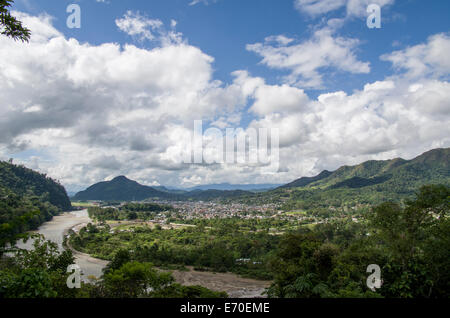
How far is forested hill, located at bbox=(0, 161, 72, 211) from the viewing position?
11462 cm

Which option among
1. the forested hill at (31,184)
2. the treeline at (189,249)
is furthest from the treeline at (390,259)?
the forested hill at (31,184)

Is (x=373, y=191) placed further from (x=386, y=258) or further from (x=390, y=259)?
(x=390, y=259)

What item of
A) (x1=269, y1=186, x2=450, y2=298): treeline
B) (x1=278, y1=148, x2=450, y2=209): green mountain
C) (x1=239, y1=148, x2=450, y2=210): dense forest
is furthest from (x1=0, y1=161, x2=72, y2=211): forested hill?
(x1=269, y1=186, x2=450, y2=298): treeline

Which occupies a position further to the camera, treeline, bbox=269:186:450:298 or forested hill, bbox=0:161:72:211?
forested hill, bbox=0:161:72:211

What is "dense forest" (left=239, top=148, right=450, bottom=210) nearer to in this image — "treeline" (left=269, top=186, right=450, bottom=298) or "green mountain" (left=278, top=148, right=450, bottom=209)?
"green mountain" (left=278, top=148, right=450, bottom=209)

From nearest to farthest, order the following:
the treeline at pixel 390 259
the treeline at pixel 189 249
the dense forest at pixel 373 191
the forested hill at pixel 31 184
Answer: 1. the treeline at pixel 390 259
2. the treeline at pixel 189 249
3. the forested hill at pixel 31 184
4. the dense forest at pixel 373 191

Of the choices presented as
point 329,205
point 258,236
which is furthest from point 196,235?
point 329,205

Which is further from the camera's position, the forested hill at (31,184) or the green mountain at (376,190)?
the green mountain at (376,190)

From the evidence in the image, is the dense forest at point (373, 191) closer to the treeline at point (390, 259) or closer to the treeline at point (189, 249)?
the treeline at point (189, 249)

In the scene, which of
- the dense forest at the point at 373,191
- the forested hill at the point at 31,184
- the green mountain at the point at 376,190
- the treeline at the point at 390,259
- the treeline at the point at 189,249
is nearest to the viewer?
the treeline at the point at 390,259

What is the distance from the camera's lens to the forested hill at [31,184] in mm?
114625

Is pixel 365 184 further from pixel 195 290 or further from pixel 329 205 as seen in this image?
pixel 195 290

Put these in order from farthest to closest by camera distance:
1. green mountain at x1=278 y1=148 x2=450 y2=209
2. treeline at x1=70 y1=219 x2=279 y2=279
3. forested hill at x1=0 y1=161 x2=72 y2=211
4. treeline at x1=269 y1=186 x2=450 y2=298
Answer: green mountain at x1=278 y1=148 x2=450 y2=209 → forested hill at x1=0 y1=161 x2=72 y2=211 → treeline at x1=70 y1=219 x2=279 y2=279 → treeline at x1=269 y1=186 x2=450 y2=298
